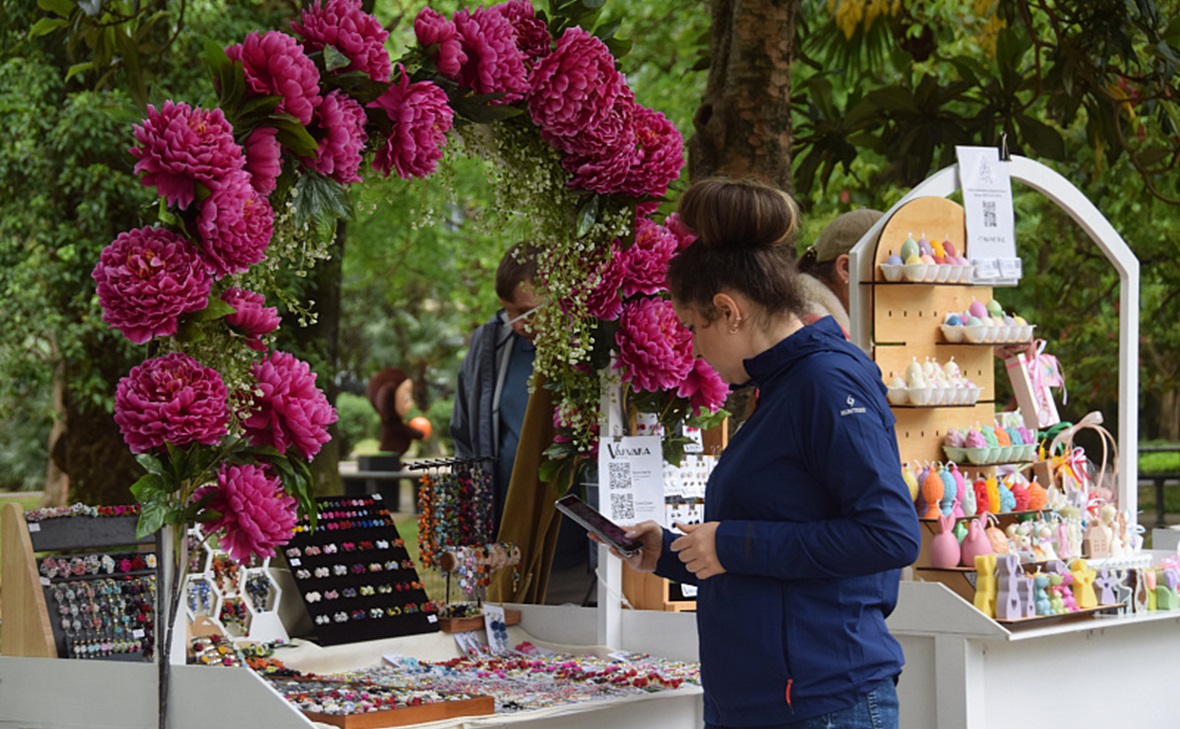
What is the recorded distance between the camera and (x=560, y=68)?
290 centimetres

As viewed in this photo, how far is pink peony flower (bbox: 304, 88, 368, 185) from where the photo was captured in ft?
8.29

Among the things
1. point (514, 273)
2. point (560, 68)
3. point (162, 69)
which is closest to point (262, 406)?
point (560, 68)

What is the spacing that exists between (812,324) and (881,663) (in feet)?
1.81

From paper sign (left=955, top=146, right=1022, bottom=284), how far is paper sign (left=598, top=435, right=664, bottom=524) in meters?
1.23

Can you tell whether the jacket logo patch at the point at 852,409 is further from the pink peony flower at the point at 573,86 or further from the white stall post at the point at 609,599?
the white stall post at the point at 609,599

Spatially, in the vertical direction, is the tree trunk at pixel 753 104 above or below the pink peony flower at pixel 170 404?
above

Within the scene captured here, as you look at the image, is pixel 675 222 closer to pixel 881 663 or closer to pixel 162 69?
pixel 881 663

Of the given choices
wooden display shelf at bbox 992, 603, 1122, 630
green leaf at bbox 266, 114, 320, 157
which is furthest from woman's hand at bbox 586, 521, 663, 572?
wooden display shelf at bbox 992, 603, 1122, 630

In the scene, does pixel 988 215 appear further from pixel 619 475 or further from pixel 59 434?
pixel 59 434

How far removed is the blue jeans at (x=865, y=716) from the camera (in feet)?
7.22

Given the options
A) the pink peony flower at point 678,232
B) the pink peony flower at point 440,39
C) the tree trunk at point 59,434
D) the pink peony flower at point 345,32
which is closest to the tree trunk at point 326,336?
the tree trunk at point 59,434

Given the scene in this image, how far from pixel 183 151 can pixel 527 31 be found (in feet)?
3.03

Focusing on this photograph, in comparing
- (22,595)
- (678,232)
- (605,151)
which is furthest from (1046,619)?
(22,595)

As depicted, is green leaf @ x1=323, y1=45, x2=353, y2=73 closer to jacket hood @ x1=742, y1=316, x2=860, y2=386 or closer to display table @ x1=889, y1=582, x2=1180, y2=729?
jacket hood @ x1=742, y1=316, x2=860, y2=386
